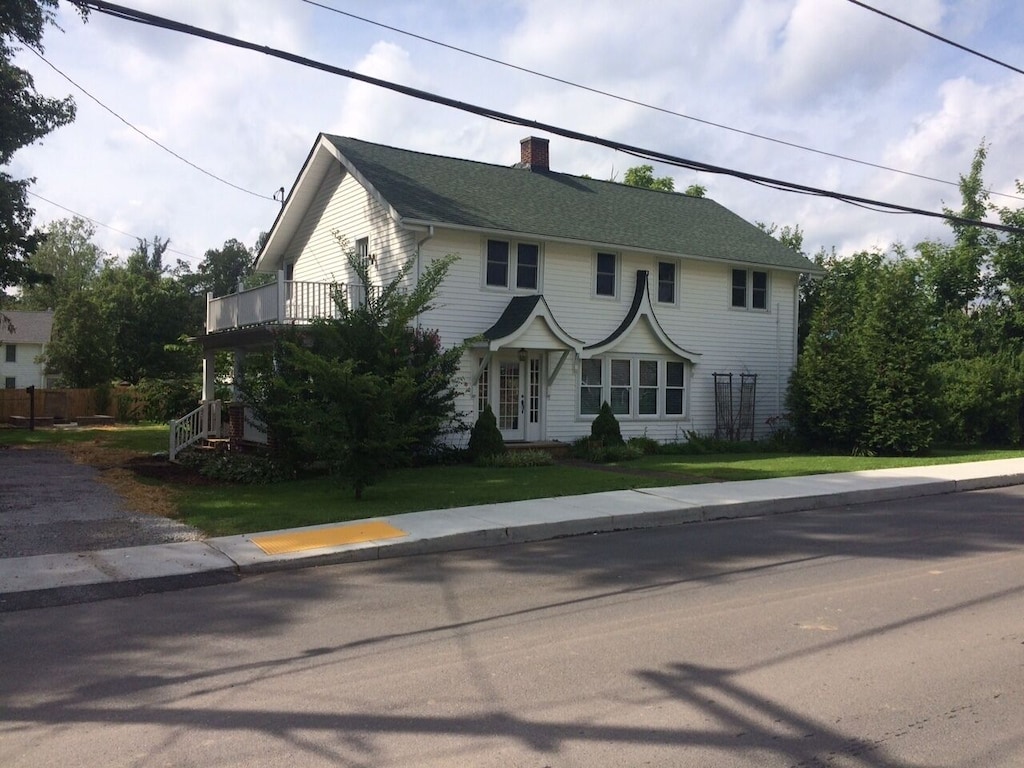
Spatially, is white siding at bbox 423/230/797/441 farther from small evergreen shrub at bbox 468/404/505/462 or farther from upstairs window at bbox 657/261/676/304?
small evergreen shrub at bbox 468/404/505/462

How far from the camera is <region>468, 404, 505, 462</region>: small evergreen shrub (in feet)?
60.8

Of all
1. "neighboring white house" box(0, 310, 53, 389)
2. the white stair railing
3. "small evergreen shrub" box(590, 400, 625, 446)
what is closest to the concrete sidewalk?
"small evergreen shrub" box(590, 400, 625, 446)

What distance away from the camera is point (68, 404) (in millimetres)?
37375

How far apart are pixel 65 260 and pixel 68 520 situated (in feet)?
233

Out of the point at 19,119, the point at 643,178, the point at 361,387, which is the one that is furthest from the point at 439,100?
the point at 643,178

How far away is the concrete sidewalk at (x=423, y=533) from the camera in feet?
26.9

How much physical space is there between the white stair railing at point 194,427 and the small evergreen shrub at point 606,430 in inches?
339

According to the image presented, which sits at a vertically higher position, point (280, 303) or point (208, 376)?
point (280, 303)

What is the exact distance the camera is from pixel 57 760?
433 centimetres

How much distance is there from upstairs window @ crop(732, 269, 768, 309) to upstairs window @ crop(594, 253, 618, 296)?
4214mm

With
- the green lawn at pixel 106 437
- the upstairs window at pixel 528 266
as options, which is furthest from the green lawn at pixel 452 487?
the green lawn at pixel 106 437

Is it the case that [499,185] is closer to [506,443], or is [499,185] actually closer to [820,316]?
→ [506,443]

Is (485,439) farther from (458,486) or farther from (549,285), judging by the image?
(549,285)

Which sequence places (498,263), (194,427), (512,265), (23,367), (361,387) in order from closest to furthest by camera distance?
(361,387) → (194,427) → (498,263) → (512,265) → (23,367)
